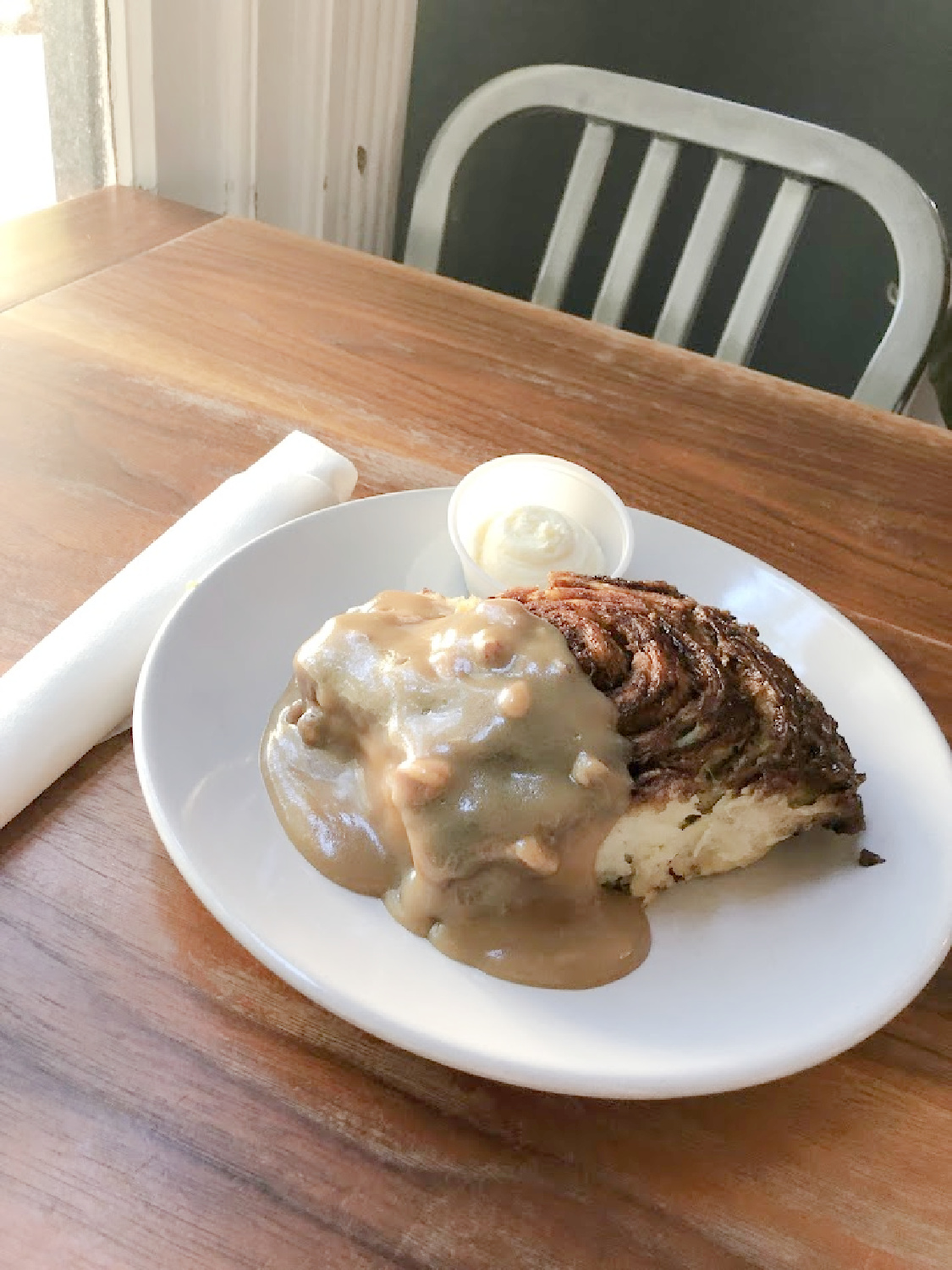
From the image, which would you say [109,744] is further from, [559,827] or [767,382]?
[767,382]

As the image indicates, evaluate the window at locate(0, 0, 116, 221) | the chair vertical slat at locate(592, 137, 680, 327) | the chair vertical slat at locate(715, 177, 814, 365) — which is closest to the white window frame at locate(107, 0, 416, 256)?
the window at locate(0, 0, 116, 221)

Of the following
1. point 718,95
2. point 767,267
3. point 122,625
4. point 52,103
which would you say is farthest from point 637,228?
point 122,625

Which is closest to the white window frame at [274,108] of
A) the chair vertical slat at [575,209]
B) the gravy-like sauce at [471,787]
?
the chair vertical slat at [575,209]

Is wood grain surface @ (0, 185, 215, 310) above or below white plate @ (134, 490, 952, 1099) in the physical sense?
below

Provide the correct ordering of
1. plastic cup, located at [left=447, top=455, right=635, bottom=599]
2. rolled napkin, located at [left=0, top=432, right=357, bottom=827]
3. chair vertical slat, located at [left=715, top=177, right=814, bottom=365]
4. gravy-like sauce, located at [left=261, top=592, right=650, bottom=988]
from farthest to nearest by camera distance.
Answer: chair vertical slat, located at [left=715, top=177, right=814, bottom=365] → plastic cup, located at [left=447, top=455, right=635, bottom=599] → rolled napkin, located at [left=0, top=432, right=357, bottom=827] → gravy-like sauce, located at [left=261, top=592, right=650, bottom=988]

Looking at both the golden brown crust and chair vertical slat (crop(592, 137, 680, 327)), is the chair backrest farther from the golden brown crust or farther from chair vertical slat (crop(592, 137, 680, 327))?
the golden brown crust

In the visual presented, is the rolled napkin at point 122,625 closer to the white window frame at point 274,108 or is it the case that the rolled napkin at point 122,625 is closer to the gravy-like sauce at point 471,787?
the gravy-like sauce at point 471,787
